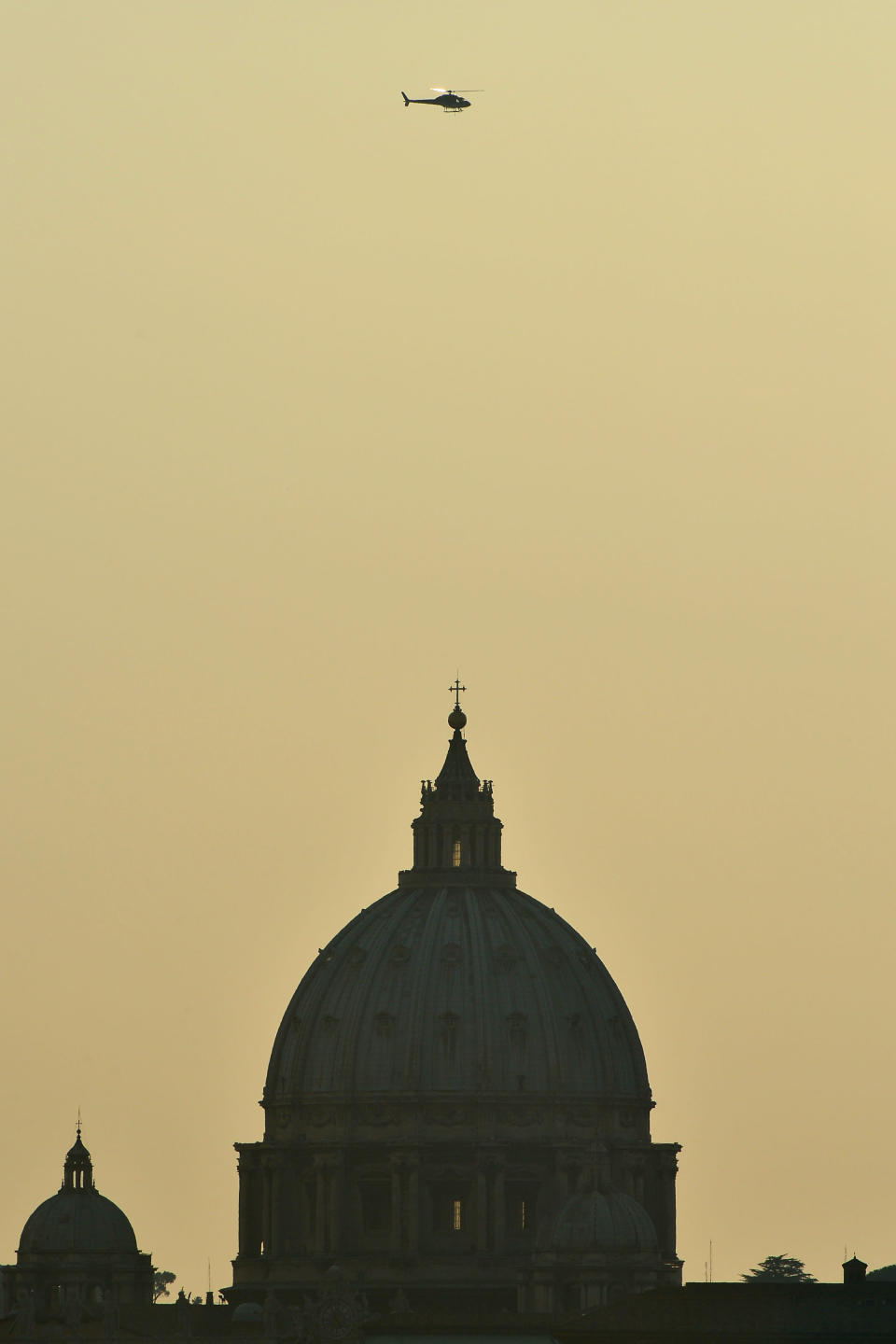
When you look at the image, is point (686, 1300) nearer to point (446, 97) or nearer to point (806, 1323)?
point (806, 1323)

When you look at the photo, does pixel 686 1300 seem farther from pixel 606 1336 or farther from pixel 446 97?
pixel 446 97

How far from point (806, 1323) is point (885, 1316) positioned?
301 cm

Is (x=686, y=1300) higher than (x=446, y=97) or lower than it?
lower

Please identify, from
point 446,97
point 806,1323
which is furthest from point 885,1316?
point 446,97

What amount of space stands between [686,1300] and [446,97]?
38.5m

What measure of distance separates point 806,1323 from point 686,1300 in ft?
31.5

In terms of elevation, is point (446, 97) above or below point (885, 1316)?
above

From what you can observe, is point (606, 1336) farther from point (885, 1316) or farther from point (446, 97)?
point (446, 97)

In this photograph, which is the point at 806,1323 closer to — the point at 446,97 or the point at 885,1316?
the point at 885,1316

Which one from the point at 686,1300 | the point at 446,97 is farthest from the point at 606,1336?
the point at 446,97

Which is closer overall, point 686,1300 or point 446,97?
point 446,97

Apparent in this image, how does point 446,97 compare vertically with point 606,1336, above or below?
above

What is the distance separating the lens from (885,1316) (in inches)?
6348

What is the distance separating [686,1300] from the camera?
16850 centimetres
